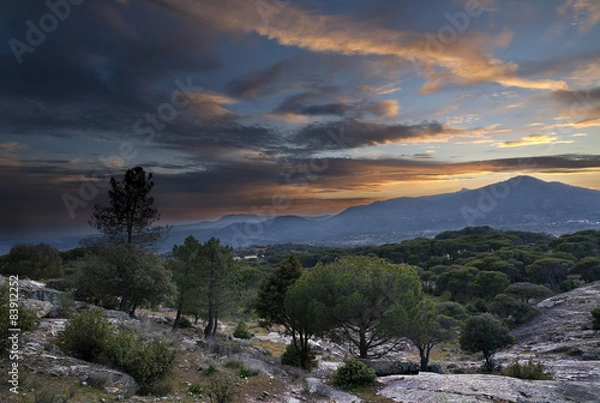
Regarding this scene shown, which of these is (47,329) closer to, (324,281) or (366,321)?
(324,281)

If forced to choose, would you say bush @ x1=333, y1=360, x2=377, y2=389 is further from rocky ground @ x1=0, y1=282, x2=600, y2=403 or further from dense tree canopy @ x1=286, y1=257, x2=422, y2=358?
dense tree canopy @ x1=286, y1=257, x2=422, y2=358

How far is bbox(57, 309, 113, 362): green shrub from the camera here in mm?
11797

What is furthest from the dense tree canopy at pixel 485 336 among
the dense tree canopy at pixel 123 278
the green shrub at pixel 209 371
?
the dense tree canopy at pixel 123 278

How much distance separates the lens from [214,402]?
10.6 m

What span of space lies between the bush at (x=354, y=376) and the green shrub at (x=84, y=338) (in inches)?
393

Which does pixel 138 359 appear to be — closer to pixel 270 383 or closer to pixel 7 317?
pixel 7 317

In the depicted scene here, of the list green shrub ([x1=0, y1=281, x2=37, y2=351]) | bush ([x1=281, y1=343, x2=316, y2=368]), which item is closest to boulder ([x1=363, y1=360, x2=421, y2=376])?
bush ([x1=281, y1=343, x2=316, y2=368])

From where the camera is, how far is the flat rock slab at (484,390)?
12258 mm

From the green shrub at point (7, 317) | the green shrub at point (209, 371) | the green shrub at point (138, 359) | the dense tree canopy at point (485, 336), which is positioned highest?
the green shrub at point (7, 317)

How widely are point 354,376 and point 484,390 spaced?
5.22 meters

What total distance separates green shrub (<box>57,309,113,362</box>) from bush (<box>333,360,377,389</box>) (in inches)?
393

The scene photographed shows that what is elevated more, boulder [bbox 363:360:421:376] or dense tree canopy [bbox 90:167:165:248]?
dense tree canopy [bbox 90:167:165:248]

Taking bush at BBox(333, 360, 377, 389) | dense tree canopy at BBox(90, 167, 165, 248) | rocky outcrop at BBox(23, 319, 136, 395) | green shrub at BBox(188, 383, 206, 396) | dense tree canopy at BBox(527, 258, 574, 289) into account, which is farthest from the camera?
dense tree canopy at BBox(527, 258, 574, 289)

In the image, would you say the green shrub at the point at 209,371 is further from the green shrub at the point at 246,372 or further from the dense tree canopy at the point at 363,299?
the dense tree canopy at the point at 363,299
